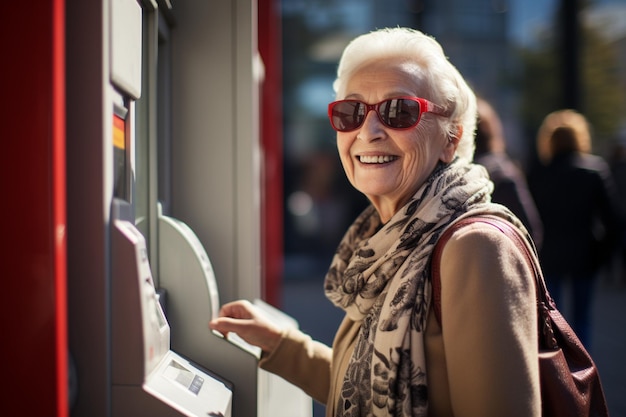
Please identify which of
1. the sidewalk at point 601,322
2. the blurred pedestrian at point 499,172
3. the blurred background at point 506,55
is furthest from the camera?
the blurred background at point 506,55

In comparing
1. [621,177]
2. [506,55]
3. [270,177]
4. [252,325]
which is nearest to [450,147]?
[252,325]

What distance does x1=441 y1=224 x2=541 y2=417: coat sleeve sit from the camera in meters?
1.26

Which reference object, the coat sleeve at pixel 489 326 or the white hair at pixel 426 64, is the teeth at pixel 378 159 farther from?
the coat sleeve at pixel 489 326

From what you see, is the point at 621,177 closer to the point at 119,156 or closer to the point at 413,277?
the point at 413,277

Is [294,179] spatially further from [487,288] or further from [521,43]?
[487,288]

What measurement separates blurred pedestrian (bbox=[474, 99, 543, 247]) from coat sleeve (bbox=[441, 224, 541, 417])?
212 centimetres

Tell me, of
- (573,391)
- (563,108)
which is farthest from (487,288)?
(563,108)

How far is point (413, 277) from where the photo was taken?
140cm

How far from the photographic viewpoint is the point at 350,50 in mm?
1709

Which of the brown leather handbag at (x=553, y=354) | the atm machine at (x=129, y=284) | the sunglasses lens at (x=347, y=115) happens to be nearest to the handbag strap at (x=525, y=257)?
the brown leather handbag at (x=553, y=354)

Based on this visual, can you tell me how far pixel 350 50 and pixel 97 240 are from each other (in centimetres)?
85

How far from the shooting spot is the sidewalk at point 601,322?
13.3ft

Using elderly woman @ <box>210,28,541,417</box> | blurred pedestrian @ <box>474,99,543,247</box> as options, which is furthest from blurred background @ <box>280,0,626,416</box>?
elderly woman @ <box>210,28,541,417</box>

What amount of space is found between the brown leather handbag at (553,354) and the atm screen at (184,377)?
Result: 22.9 inches
